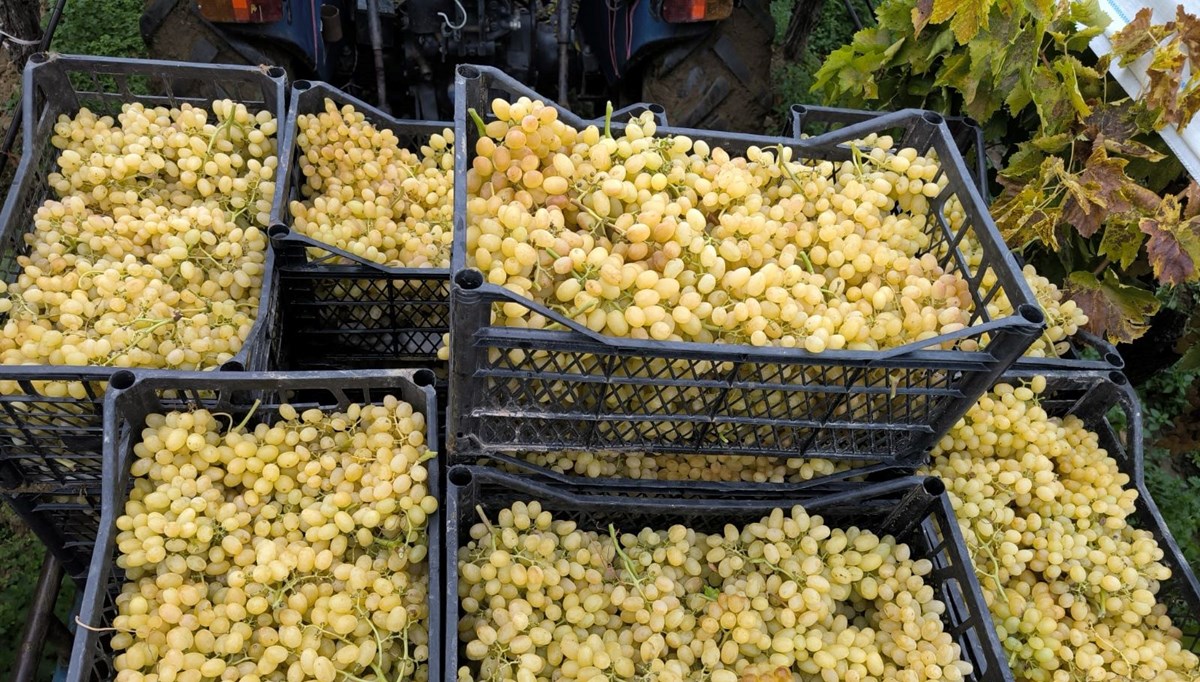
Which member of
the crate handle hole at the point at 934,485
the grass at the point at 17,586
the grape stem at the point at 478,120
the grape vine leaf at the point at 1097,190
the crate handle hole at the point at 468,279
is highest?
the grape stem at the point at 478,120

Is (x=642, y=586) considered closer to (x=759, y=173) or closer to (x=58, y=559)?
(x=759, y=173)

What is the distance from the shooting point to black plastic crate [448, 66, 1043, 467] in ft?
4.75

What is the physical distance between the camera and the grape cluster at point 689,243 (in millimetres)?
1536

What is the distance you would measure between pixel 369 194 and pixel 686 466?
4.22ft

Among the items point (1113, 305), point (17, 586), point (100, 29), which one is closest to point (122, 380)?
point (17, 586)

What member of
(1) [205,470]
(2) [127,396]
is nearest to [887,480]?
(1) [205,470]

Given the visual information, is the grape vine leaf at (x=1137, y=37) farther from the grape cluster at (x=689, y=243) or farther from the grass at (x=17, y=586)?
the grass at (x=17, y=586)

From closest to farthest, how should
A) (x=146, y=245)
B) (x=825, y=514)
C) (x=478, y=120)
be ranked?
1. (x=478, y=120)
2. (x=825, y=514)
3. (x=146, y=245)

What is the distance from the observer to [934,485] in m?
1.80

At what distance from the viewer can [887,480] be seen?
6.12ft

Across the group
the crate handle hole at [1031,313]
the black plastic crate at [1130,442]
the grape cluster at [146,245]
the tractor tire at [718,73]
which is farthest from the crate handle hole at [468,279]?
the tractor tire at [718,73]

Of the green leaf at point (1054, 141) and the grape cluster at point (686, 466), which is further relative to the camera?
the green leaf at point (1054, 141)

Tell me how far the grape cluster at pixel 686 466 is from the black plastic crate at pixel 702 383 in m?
0.10

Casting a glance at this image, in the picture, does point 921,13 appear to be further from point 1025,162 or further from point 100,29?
point 100,29
